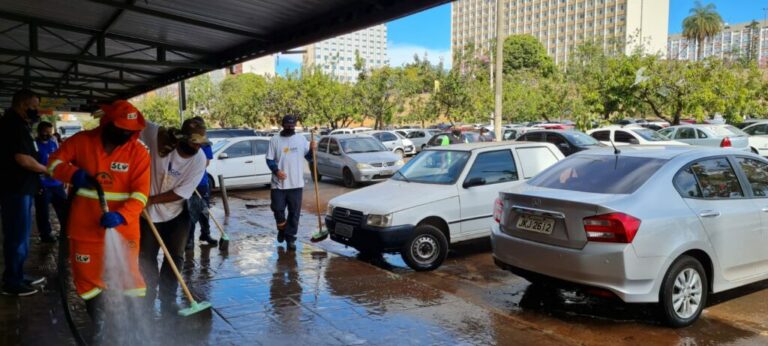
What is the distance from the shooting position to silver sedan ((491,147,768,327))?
4559 mm

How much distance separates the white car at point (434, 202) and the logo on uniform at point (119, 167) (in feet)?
11.1

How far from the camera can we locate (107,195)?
11.7 ft

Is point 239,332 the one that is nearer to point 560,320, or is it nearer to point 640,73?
point 560,320

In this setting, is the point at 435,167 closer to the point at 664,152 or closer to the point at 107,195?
the point at 664,152

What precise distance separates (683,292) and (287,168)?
181 inches

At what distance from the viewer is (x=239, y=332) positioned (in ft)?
15.0

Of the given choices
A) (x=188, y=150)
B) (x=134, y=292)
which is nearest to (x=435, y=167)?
(x=188, y=150)

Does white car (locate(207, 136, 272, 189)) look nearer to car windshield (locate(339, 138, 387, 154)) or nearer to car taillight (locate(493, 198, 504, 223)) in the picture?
car windshield (locate(339, 138, 387, 154))

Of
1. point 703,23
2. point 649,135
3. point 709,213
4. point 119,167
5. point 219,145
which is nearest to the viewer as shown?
point 119,167

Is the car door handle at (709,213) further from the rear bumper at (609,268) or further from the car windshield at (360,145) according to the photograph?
the car windshield at (360,145)

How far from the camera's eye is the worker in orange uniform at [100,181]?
3520mm

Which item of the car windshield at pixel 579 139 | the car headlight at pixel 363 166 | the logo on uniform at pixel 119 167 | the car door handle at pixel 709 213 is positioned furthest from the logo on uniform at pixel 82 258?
the car windshield at pixel 579 139

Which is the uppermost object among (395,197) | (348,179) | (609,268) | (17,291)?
(395,197)

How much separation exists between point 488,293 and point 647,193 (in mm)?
1938
